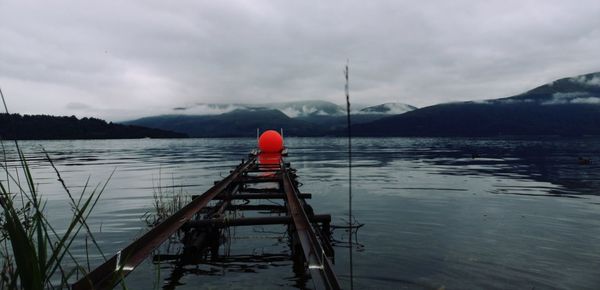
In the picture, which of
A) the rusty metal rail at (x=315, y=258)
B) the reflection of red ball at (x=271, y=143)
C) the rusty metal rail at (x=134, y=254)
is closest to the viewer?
the rusty metal rail at (x=134, y=254)

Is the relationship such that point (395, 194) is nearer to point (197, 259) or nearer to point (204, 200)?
point (204, 200)

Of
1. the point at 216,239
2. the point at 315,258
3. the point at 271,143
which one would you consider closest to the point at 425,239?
the point at 216,239

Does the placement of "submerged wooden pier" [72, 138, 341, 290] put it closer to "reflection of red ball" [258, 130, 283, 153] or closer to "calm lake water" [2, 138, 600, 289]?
"calm lake water" [2, 138, 600, 289]

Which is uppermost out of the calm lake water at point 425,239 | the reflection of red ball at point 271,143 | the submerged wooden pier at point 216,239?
the reflection of red ball at point 271,143

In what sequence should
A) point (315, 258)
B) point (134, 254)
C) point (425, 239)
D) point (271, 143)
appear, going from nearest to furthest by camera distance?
point (315, 258), point (134, 254), point (425, 239), point (271, 143)

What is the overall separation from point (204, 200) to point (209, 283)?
4423 millimetres

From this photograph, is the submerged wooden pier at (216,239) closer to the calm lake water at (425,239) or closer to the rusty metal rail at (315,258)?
the rusty metal rail at (315,258)

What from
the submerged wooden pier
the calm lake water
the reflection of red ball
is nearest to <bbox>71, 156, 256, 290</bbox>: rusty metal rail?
the submerged wooden pier

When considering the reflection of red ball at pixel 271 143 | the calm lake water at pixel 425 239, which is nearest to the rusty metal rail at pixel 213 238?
the calm lake water at pixel 425 239

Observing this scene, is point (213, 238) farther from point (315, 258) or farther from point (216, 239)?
point (315, 258)

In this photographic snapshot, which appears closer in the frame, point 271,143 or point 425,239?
point 425,239

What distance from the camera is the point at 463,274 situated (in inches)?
338

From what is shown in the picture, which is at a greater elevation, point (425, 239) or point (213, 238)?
point (213, 238)

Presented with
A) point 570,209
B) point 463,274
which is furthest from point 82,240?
point 570,209
